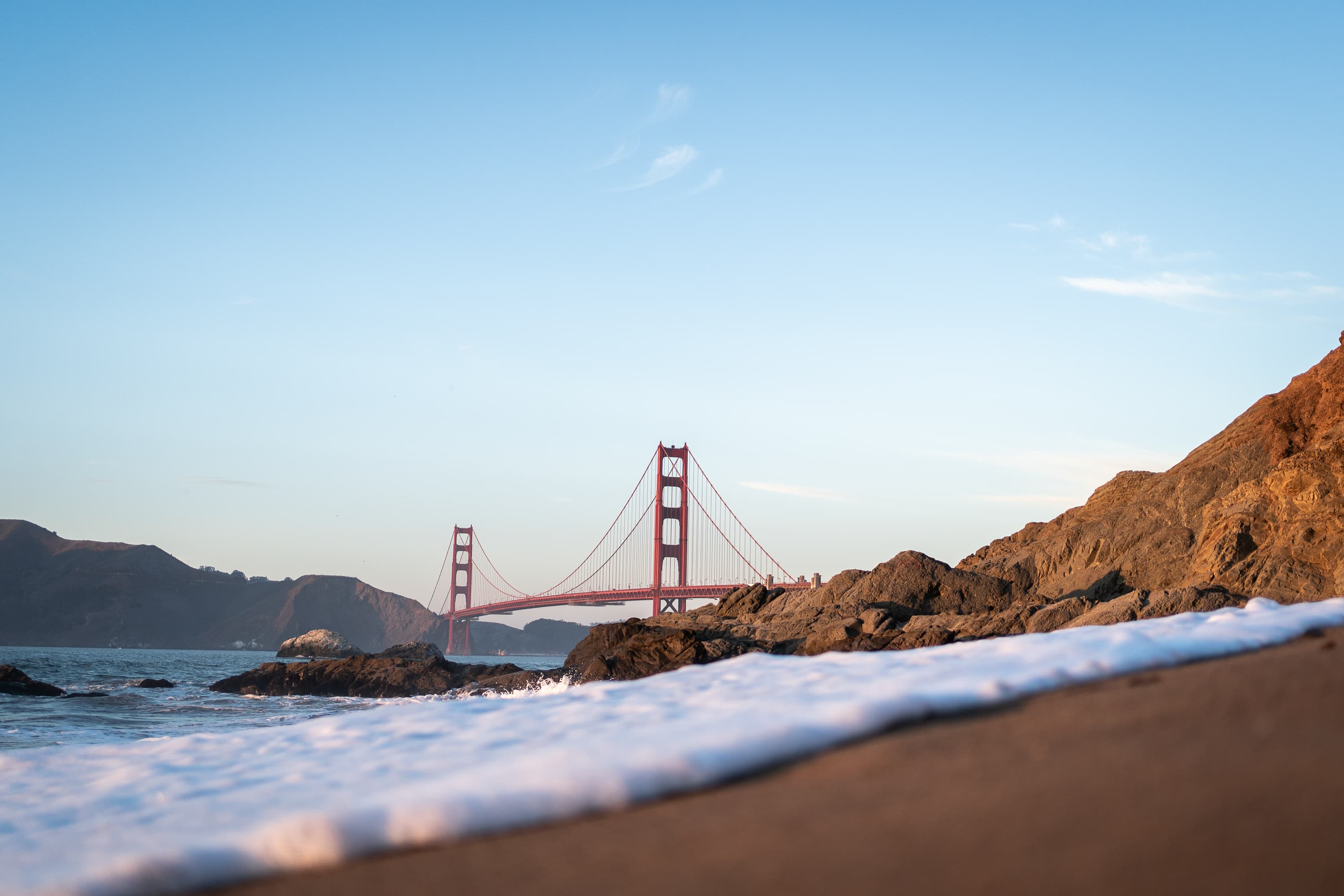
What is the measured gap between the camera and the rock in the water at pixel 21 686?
21.8 metres

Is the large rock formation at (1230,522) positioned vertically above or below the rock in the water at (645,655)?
above

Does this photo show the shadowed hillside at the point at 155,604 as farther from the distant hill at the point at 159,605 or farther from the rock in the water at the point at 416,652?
the rock in the water at the point at 416,652

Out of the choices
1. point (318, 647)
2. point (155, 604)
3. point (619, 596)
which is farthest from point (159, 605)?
point (619, 596)

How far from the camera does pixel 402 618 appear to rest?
368 ft

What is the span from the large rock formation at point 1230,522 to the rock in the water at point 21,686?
67.2 ft

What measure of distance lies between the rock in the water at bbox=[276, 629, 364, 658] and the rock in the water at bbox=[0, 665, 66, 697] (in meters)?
39.1

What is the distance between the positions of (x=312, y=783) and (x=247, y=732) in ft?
3.87

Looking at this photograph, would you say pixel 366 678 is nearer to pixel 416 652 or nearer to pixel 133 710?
pixel 133 710

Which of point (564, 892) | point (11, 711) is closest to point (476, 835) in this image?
point (564, 892)

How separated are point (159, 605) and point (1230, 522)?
387 feet

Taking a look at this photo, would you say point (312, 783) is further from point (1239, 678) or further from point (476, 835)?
point (1239, 678)

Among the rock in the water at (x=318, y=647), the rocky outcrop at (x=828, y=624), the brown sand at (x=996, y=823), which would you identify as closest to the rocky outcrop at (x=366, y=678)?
the rocky outcrop at (x=828, y=624)

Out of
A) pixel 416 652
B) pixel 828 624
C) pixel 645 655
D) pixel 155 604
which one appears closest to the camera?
pixel 828 624

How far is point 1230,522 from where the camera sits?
13.8 m
